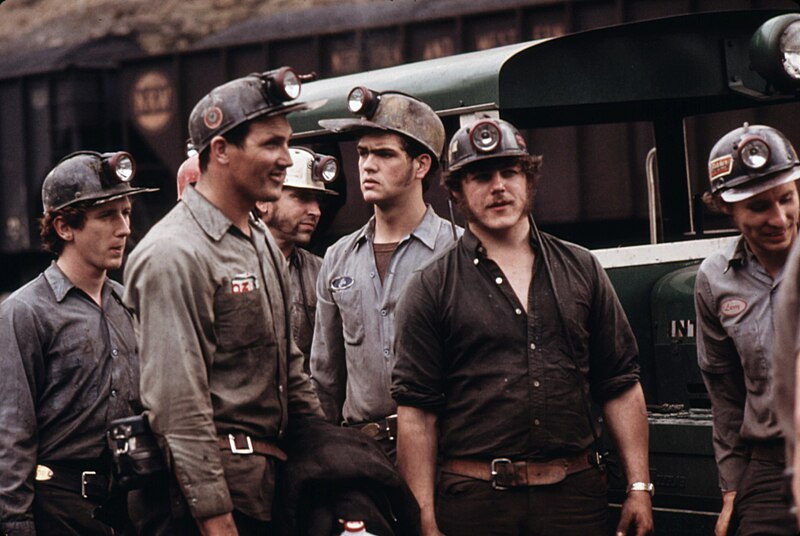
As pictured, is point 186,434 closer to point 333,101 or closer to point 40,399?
point 40,399

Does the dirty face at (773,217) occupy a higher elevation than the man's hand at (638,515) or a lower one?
higher

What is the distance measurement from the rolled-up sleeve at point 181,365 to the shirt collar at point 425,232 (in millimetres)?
1546

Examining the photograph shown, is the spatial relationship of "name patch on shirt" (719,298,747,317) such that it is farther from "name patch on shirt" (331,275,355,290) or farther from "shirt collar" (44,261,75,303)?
"shirt collar" (44,261,75,303)

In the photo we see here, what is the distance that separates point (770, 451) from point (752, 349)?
0.33 m

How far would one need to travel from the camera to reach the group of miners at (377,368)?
4.49 metres

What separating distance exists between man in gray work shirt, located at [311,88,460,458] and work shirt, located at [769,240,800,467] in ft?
8.77

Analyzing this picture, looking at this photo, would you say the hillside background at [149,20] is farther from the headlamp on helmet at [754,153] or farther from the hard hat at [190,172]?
the headlamp on helmet at [754,153]

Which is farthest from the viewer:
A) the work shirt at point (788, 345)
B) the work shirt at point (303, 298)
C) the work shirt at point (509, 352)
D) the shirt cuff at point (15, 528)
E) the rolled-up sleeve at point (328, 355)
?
the work shirt at point (303, 298)

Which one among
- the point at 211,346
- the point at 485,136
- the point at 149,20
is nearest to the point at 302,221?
the point at 485,136

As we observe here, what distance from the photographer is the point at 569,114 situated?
A: 6934mm

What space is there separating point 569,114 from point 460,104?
2.48 feet

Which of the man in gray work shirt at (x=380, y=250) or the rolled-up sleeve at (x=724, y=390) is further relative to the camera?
the man in gray work shirt at (x=380, y=250)

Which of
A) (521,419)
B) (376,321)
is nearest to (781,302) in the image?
(521,419)

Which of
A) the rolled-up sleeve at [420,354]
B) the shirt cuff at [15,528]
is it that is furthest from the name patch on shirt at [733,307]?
the shirt cuff at [15,528]
